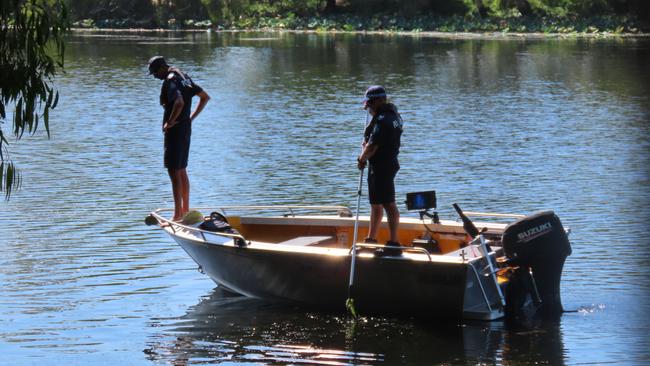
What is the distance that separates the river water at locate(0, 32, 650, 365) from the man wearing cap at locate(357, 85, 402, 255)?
1126 mm

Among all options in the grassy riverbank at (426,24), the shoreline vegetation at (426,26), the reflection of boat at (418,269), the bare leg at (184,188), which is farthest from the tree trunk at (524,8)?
the reflection of boat at (418,269)

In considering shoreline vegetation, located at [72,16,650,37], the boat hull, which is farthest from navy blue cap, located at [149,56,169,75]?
shoreline vegetation, located at [72,16,650,37]

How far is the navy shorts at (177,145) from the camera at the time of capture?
46.1 feet

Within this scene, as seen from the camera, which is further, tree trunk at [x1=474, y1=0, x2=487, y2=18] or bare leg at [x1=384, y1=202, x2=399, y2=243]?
tree trunk at [x1=474, y1=0, x2=487, y2=18]

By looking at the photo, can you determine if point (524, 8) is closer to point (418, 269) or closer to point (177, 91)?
point (177, 91)

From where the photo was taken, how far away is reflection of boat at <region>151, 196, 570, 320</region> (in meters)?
11.9

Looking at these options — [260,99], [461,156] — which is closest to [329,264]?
[461,156]

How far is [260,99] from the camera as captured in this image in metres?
38.6

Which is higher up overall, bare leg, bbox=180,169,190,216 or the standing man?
the standing man

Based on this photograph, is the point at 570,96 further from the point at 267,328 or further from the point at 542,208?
the point at 267,328

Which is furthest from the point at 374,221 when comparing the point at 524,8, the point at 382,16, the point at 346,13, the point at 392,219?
Answer: the point at 346,13

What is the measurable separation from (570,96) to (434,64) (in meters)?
15.3

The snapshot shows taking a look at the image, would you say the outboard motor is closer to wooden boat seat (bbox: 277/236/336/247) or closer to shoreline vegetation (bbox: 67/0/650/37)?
wooden boat seat (bbox: 277/236/336/247)

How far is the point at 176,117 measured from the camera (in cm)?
1395
